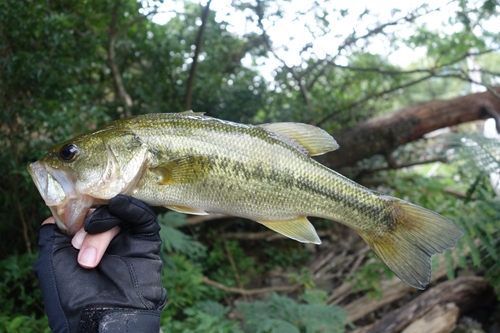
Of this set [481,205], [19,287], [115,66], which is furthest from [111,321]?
[115,66]

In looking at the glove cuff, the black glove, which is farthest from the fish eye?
the glove cuff

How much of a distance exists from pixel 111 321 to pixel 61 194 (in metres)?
0.62

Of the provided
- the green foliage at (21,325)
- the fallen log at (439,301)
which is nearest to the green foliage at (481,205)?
the fallen log at (439,301)

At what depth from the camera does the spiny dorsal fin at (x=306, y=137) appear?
2.15 metres

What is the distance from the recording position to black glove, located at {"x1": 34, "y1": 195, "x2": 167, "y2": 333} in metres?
1.89

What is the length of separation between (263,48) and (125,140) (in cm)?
453

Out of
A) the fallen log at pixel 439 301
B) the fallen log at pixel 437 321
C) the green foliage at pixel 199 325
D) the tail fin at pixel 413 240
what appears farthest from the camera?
the fallen log at pixel 439 301

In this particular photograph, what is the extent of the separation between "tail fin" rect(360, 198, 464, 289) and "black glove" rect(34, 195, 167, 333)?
3.84 feet

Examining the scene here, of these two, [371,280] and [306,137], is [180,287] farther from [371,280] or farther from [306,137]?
[306,137]

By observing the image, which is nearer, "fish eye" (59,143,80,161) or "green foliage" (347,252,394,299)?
"fish eye" (59,143,80,161)

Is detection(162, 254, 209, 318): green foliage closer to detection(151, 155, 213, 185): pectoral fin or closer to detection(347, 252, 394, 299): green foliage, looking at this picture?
detection(347, 252, 394, 299): green foliage

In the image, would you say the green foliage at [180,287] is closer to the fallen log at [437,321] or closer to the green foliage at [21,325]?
the green foliage at [21,325]

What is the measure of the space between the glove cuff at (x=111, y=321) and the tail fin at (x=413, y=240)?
1.24 m

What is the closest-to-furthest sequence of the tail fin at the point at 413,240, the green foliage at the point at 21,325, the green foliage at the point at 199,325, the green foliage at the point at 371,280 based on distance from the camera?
the tail fin at the point at 413,240 → the green foliage at the point at 21,325 → the green foliage at the point at 199,325 → the green foliage at the point at 371,280
